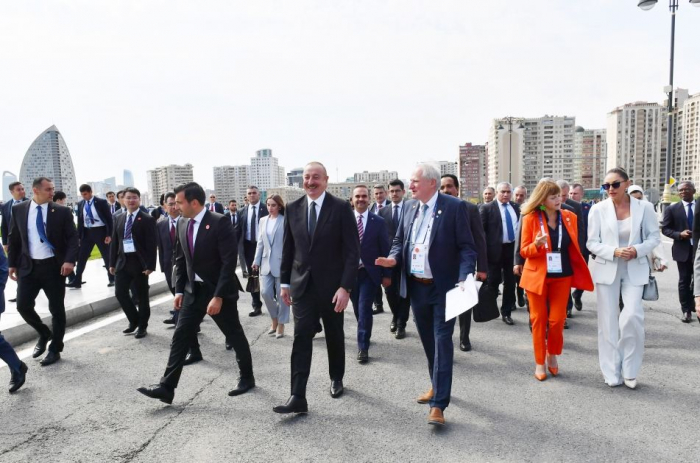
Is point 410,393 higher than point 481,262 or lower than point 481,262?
lower

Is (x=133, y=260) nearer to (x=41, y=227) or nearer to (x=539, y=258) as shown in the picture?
(x=41, y=227)

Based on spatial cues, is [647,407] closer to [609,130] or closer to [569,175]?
[609,130]

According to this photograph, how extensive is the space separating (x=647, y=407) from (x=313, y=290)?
9.59ft

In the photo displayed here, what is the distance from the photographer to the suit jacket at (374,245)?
559 centimetres

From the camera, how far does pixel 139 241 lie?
6523 mm

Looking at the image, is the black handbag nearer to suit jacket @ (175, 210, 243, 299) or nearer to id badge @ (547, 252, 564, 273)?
id badge @ (547, 252, 564, 273)

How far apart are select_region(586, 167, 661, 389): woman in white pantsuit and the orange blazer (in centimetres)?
13

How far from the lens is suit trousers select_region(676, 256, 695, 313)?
261 inches

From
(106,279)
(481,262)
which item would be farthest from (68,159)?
(481,262)

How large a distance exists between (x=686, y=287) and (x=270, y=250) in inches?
238

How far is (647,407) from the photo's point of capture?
381 centimetres

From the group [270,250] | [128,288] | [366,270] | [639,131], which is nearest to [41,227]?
[128,288]

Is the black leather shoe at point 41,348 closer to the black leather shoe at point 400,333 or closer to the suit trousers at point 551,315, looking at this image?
the black leather shoe at point 400,333

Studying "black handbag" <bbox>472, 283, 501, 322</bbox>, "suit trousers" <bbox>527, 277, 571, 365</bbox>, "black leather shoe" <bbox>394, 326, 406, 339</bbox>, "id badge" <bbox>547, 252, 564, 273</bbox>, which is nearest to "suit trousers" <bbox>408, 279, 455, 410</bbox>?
"black handbag" <bbox>472, 283, 501, 322</bbox>
